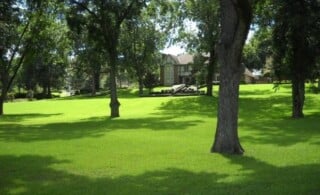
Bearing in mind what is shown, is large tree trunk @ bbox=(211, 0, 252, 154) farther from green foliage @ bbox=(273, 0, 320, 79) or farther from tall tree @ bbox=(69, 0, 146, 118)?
tall tree @ bbox=(69, 0, 146, 118)

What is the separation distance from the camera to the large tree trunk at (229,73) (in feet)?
49.7

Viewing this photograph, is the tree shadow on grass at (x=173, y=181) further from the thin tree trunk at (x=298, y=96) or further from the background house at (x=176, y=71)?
the background house at (x=176, y=71)

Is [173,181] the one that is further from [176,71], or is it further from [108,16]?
[176,71]

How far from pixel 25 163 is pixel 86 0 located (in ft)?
71.0

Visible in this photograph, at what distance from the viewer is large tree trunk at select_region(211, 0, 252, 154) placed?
15.1m

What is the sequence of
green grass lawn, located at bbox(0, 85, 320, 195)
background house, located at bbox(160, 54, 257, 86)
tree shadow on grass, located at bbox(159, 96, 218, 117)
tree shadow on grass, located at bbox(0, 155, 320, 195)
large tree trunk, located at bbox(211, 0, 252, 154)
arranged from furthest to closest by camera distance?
1. background house, located at bbox(160, 54, 257, 86)
2. tree shadow on grass, located at bbox(159, 96, 218, 117)
3. large tree trunk, located at bbox(211, 0, 252, 154)
4. green grass lawn, located at bbox(0, 85, 320, 195)
5. tree shadow on grass, located at bbox(0, 155, 320, 195)

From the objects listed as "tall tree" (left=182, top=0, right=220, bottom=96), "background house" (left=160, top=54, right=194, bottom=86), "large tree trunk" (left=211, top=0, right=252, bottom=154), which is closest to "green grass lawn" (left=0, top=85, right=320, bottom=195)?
"large tree trunk" (left=211, top=0, right=252, bottom=154)

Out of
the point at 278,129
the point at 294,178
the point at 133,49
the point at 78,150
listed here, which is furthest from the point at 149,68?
the point at 294,178

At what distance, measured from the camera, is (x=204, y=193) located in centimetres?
927

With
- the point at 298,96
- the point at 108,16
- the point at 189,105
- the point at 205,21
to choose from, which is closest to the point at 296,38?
the point at 298,96

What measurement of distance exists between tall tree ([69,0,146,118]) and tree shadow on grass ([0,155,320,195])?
2250 centimetres

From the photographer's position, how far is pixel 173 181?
1060cm

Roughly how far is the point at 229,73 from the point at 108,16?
68.9 feet

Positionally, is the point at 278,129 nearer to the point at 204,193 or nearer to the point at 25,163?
the point at 25,163
